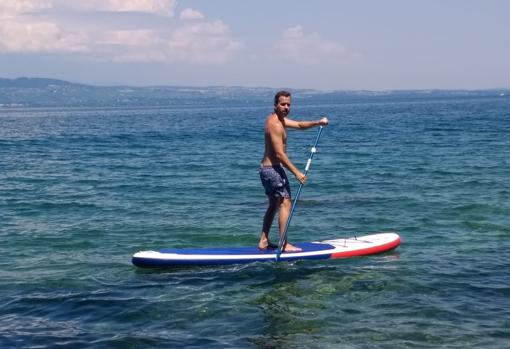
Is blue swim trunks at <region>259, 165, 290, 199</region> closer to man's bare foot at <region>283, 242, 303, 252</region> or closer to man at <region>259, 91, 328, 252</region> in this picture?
man at <region>259, 91, 328, 252</region>

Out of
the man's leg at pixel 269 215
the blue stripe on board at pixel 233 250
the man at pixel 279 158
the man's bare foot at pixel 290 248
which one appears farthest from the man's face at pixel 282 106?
the blue stripe on board at pixel 233 250

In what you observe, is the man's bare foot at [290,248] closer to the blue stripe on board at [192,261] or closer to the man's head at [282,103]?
the blue stripe on board at [192,261]

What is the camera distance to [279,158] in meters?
10.8

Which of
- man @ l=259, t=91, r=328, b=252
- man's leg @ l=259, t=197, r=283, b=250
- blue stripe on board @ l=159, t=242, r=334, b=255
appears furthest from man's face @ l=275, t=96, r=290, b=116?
blue stripe on board @ l=159, t=242, r=334, b=255

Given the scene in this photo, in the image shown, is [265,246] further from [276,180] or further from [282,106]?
[282,106]

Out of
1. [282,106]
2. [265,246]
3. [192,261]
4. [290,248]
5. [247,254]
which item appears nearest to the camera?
[282,106]

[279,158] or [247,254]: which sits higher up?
[279,158]

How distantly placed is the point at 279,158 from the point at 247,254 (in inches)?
73.1

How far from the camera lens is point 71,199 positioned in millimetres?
20234

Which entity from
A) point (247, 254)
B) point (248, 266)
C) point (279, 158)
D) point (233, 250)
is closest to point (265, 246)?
point (247, 254)

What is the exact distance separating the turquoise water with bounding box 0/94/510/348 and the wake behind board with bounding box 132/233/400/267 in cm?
19

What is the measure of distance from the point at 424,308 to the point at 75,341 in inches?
184

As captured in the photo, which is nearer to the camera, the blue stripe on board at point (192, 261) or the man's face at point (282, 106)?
the man's face at point (282, 106)

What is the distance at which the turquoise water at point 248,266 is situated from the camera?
8.09 m
